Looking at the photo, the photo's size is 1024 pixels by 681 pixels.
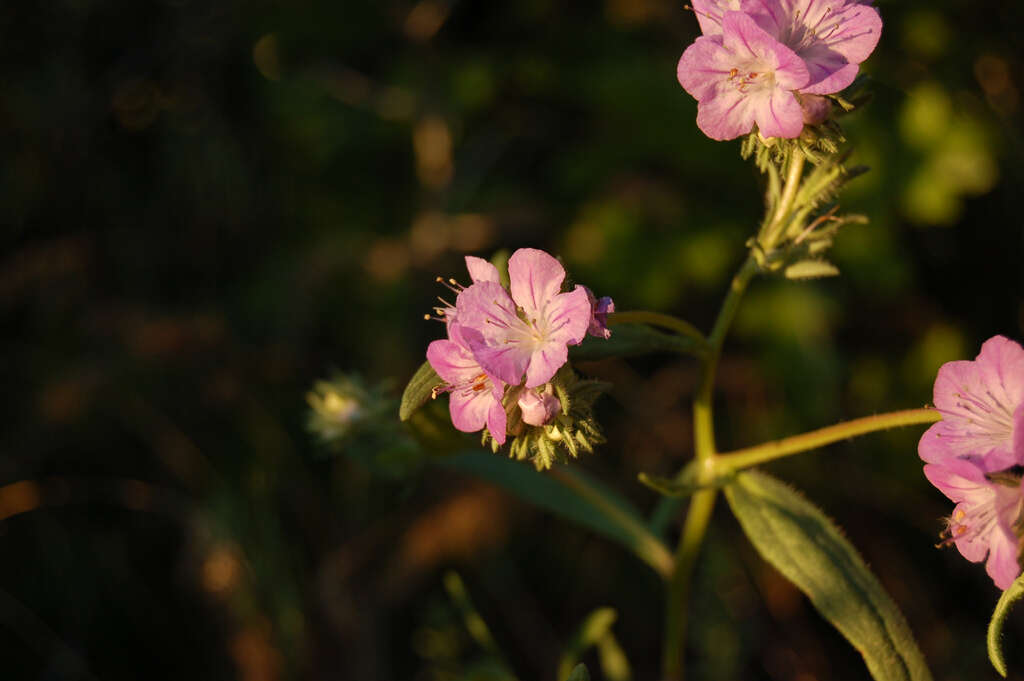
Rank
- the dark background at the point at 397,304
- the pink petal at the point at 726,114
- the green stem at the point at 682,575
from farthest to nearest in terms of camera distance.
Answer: the dark background at the point at 397,304 < the green stem at the point at 682,575 < the pink petal at the point at 726,114

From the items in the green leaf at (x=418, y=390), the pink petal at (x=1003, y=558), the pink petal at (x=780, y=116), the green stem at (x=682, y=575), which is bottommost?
the green stem at (x=682, y=575)

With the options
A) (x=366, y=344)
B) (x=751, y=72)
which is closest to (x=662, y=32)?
(x=366, y=344)

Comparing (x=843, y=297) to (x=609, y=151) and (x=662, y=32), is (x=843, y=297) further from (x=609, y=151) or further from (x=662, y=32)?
(x=662, y=32)

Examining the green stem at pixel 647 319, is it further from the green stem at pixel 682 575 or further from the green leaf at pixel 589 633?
the green leaf at pixel 589 633

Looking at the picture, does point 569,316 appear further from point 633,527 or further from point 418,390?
point 633,527

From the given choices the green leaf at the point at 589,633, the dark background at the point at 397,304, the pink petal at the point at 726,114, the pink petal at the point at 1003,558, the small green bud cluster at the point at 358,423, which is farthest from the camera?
the dark background at the point at 397,304

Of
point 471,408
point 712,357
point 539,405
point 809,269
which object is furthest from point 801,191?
point 471,408

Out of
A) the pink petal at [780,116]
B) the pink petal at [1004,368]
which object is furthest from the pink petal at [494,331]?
the pink petal at [1004,368]
